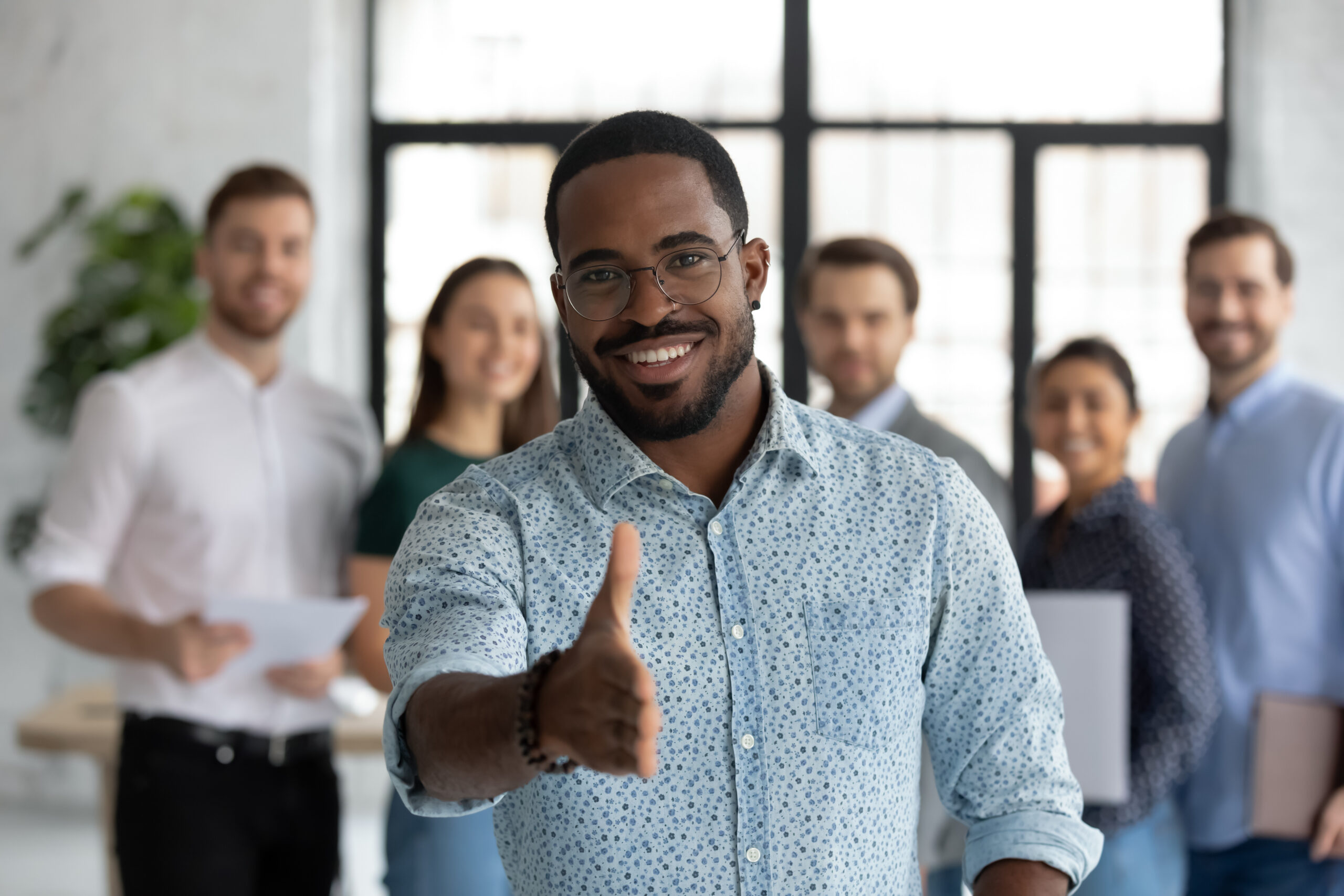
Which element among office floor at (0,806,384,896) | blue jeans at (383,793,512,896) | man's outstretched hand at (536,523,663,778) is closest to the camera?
man's outstretched hand at (536,523,663,778)

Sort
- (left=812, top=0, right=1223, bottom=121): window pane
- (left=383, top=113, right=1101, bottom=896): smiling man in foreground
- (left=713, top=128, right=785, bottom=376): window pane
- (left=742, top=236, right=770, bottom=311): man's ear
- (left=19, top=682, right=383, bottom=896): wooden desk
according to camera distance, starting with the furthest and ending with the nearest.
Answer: (left=713, top=128, right=785, bottom=376): window pane
(left=812, top=0, right=1223, bottom=121): window pane
(left=19, top=682, right=383, bottom=896): wooden desk
(left=742, top=236, right=770, bottom=311): man's ear
(left=383, top=113, right=1101, bottom=896): smiling man in foreground

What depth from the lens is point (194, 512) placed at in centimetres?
232

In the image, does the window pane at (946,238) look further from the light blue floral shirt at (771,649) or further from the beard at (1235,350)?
the light blue floral shirt at (771,649)

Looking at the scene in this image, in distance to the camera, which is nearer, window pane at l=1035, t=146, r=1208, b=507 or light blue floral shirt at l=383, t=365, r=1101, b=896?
light blue floral shirt at l=383, t=365, r=1101, b=896

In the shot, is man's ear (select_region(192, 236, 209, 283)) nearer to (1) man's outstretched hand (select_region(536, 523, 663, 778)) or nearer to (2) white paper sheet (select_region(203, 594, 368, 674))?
(2) white paper sheet (select_region(203, 594, 368, 674))

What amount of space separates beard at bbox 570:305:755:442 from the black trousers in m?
1.42

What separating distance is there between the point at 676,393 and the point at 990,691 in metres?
0.43

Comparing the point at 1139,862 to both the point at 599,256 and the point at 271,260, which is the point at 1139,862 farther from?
the point at 271,260

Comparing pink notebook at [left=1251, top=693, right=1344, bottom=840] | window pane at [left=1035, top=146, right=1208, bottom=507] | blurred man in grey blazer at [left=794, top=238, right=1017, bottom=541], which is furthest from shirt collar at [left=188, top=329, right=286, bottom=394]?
window pane at [left=1035, top=146, right=1208, bottom=507]

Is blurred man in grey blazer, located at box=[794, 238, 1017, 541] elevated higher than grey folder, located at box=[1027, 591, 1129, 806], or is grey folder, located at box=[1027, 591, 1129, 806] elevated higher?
blurred man in grey blazer, located at box=[794, 238, 1017, 541]

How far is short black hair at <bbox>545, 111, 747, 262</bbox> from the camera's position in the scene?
A: 1.15 meters

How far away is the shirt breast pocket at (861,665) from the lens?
1.16 meters

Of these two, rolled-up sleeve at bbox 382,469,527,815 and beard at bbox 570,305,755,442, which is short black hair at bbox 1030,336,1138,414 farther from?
rolled-up sleeve at bbox 382,469,527,815

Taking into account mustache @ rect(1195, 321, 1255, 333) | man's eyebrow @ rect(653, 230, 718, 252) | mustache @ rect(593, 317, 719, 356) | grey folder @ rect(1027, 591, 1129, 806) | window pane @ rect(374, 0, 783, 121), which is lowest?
grey folder @ rect(1027, 591, 1129, 806)
